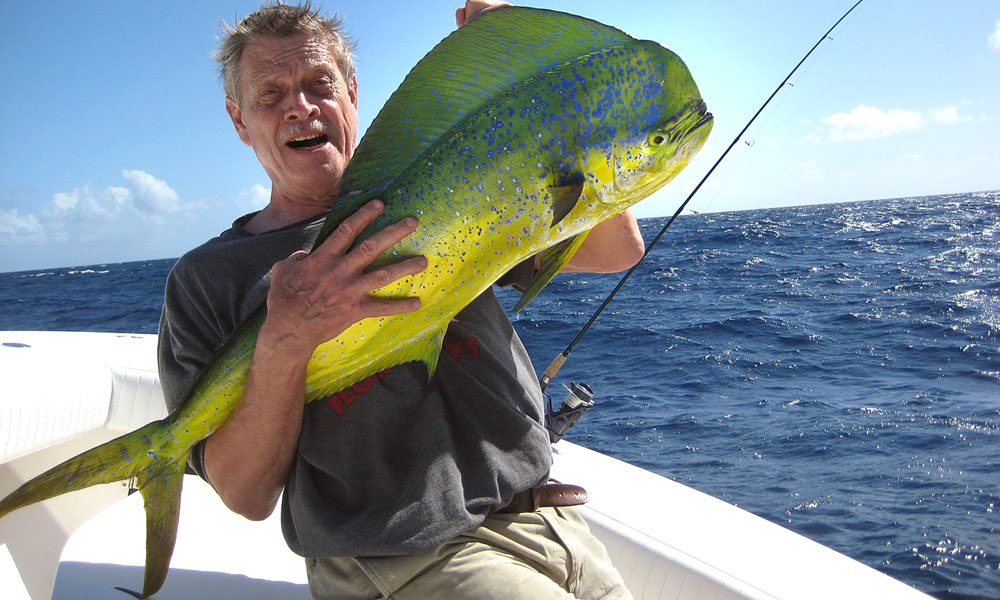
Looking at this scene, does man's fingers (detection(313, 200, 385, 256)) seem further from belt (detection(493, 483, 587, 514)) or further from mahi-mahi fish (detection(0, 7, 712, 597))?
belt (detection(493, 483, 587, 514))

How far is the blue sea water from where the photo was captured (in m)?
4.98


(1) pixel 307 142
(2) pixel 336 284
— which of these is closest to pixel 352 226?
(2) pixel 336 284

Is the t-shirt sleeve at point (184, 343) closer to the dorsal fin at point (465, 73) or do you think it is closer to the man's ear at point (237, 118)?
the man's ear at point (237, 118)

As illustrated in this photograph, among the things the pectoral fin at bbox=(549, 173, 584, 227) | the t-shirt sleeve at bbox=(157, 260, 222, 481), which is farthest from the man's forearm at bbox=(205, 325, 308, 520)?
the pectoral fin at bbox=(549, 173, 584, 227)

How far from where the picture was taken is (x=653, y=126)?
1.12 metres

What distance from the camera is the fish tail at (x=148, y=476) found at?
4.47 feet

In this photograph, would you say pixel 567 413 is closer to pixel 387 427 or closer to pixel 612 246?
pixel 612 246

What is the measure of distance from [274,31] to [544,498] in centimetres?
154

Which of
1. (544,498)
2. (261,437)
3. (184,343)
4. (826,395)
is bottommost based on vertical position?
(826,395)

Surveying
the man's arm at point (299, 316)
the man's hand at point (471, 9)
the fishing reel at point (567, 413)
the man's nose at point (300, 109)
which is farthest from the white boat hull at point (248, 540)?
the man's hand at point (471, 9)

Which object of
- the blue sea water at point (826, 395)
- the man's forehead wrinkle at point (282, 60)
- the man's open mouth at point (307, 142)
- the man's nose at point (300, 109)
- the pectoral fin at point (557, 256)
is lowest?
the blue sea water at point (826, 395)

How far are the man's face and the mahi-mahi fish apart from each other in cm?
69

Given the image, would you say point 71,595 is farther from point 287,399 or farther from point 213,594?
point 287,399

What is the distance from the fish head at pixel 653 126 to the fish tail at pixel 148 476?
1077 mm
